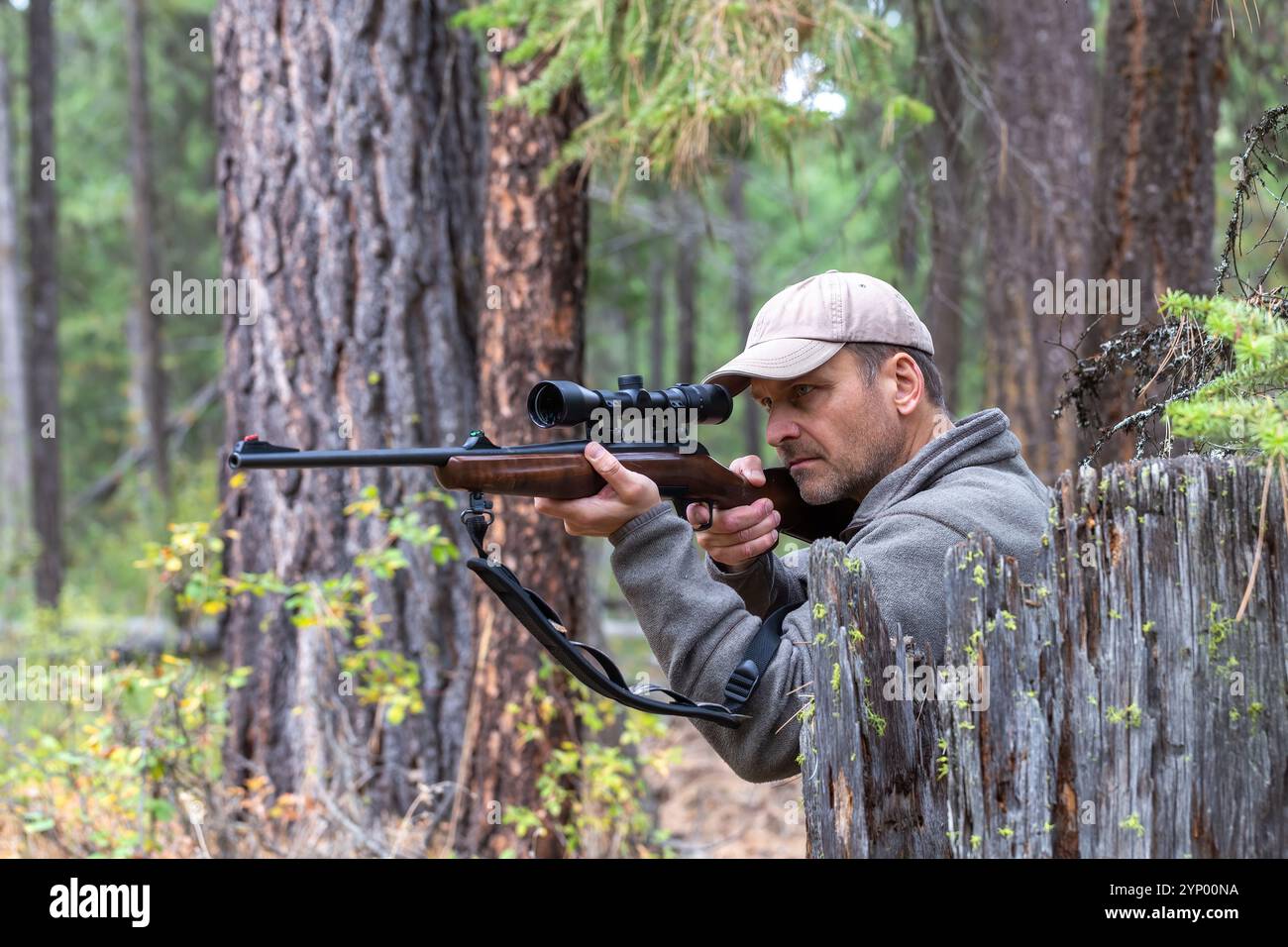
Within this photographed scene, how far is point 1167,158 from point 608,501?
4.79m

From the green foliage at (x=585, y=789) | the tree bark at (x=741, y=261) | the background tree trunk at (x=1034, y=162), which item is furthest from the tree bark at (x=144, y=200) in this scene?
the green foliage at (x=585, y=789)

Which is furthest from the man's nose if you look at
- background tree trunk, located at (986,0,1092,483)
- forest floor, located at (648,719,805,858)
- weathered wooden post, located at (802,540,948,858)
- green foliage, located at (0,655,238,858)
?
background tree trunk, located at (986,0,1092,483)

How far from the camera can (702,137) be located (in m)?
5.62

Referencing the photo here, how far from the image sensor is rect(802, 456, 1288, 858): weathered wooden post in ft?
7.51

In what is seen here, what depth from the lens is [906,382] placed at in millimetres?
3457

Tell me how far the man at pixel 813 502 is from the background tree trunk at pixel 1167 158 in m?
3.50

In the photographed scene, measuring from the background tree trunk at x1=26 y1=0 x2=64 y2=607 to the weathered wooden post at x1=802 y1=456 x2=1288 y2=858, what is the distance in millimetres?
16945

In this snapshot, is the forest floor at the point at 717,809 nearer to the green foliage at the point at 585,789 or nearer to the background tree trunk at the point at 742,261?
the green foliage at the point at 585,789

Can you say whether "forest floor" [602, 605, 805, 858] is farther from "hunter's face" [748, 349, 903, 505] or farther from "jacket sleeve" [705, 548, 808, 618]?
"hunter's face" [748, 349, 903, 505]

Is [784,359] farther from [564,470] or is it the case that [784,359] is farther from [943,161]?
[943,161]

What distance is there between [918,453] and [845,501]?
1.49 feet

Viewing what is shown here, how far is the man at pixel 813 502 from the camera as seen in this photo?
115 inches

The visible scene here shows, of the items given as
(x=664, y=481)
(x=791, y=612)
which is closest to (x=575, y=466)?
(x=664, y=481)
